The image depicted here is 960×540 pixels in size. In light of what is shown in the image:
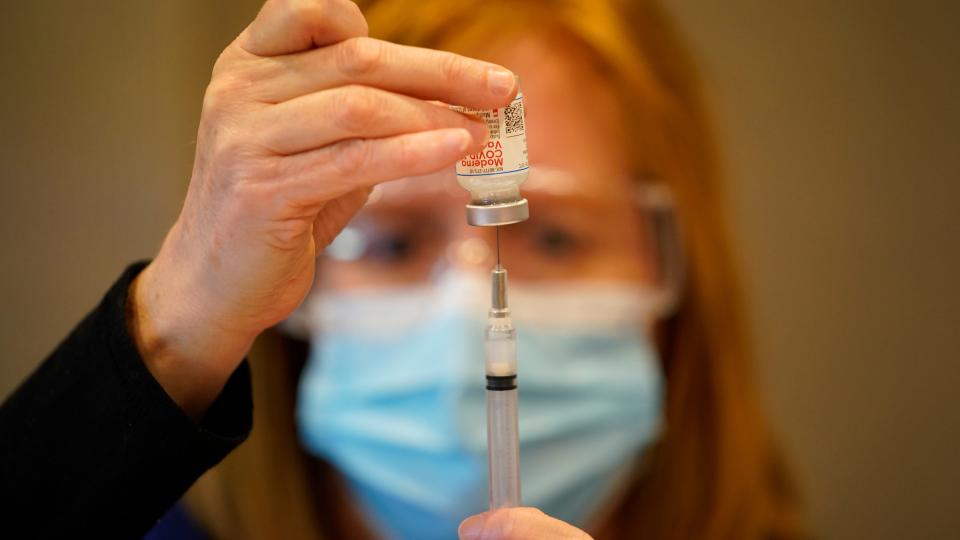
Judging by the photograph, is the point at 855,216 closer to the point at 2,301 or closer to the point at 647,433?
the point at 647,433

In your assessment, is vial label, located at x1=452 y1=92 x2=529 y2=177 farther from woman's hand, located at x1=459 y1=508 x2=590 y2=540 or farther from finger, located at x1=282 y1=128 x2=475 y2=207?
woman's hand, located at x1=459 y1=508 x2=590 y2=540

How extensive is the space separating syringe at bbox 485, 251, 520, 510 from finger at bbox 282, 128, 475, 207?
0.18 m

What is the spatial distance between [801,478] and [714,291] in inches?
35.9

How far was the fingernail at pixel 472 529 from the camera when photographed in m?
0.80

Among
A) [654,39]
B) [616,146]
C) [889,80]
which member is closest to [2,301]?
[616,146]

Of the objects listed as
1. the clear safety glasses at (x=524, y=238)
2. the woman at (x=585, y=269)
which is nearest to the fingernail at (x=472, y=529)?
the woman at (x=585, y=269)

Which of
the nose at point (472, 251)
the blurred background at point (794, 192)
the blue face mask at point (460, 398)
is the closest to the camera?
the blue face mask at point (460, 398)

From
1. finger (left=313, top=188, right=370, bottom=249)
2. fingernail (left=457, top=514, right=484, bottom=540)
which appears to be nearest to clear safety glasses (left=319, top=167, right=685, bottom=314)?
finger (left=313, top=188, right=370, bottom=249)

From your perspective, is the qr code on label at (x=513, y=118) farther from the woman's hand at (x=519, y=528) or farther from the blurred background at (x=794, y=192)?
the blurred background at (x=794, y=192)

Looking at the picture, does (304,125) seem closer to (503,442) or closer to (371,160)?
(371,160)

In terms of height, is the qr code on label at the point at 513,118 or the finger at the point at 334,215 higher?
the qr code on label at the point at 513,118

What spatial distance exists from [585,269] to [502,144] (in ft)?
2.69

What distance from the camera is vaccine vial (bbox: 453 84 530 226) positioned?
31.9 inches

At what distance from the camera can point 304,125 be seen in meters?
0.71
